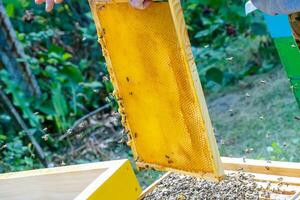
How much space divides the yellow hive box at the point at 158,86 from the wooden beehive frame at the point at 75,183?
7.6 inches

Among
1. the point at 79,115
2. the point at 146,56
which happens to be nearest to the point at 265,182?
the point at 146,56

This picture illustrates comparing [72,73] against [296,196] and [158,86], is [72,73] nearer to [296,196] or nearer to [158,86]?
[158,86]

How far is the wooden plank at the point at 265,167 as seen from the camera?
2096 mm

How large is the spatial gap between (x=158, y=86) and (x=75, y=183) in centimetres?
44

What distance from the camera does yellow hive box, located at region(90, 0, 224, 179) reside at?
188 cm

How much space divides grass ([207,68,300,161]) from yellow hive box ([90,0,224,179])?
150cm

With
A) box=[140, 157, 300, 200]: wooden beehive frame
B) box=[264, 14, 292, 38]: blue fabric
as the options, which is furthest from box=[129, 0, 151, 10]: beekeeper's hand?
box=[264, 14, 292, 38]: blue fabric

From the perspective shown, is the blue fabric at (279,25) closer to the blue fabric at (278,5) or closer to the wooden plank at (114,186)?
the blue fabric at (278,5)

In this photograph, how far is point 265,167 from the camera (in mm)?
2162

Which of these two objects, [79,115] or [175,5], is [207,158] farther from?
[79,115]

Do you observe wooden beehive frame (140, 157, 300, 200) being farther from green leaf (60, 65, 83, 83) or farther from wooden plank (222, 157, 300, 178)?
green leaf (60, 65, 83, 83)

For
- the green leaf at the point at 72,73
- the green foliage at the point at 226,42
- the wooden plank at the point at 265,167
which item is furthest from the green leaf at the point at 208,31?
the wooden plank at the point at 265,167

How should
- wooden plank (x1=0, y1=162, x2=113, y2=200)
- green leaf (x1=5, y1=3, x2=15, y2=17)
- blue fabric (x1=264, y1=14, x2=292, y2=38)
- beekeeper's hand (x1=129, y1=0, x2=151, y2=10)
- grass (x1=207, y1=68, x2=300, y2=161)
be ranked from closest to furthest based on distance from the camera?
beekeeper's hand (x1=129, y1=0, x2=151, y2=10)
wooden plank (x1=0, y1=162, x2=113, y2=200)
blue fabric (x1=264, y1=14, x2=292, y2=38)
grass (x1=207, y1=68, x2=300, y2=161)
green leaf (x1=5, y1=3, x2=15, y2=17)

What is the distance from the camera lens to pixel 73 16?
6.14m
